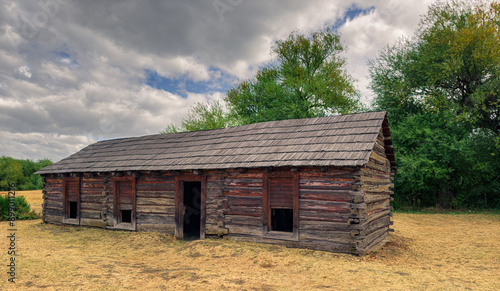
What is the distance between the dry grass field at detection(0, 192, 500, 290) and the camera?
284 inches

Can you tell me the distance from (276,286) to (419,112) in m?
19.7

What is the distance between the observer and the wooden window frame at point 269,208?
10.3m

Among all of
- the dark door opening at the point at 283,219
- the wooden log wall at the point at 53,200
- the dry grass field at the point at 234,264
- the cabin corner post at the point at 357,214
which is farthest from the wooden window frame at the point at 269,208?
the wooden log wall at the point at 53,200

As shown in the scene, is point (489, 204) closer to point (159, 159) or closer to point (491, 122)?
point (491, 122)

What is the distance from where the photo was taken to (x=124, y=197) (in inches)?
566

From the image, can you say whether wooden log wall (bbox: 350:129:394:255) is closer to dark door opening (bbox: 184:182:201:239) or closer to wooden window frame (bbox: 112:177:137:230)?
dark door opening (bbox: 184:182:201:239)

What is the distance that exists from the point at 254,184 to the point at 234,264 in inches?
115

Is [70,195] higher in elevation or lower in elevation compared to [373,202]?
lower

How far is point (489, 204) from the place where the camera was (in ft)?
77.5

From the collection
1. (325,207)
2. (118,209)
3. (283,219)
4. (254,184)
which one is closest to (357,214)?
(325,207)

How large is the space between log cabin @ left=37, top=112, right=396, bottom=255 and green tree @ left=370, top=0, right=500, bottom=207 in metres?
9.67

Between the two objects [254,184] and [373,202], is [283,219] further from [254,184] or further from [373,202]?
[373,202]

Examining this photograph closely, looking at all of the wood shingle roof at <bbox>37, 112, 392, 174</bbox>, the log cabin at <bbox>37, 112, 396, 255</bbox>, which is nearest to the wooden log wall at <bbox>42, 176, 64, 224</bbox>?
the log cabin at <bbox>37, 112, 396, 255</bbox>

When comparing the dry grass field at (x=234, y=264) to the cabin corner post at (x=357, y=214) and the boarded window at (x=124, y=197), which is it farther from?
the boarded window at (x=124, y=197)
